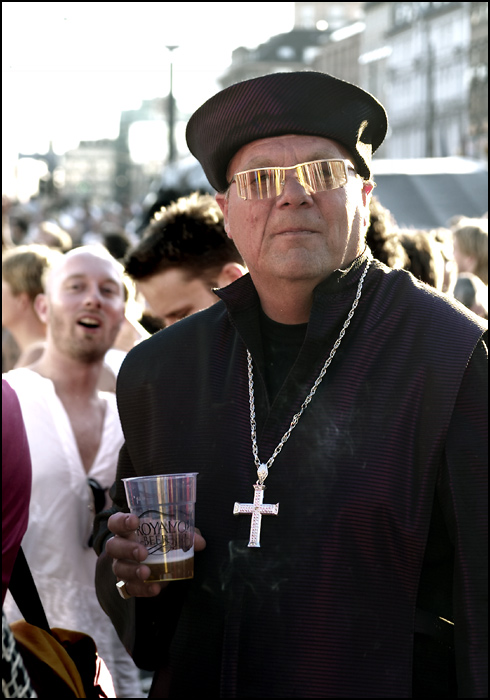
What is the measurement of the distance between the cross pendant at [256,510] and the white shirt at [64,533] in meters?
1.76

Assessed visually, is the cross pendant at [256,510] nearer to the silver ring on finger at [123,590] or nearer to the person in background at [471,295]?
the silver ring on finger at [123,590]

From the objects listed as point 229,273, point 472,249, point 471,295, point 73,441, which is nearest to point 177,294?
point 229,273

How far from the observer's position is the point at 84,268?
4.58 meters

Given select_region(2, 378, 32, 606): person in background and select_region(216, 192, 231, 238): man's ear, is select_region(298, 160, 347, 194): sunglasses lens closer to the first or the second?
select_region(216, 192, 231, 238): man's ear

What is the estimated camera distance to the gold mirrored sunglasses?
8.79 feet

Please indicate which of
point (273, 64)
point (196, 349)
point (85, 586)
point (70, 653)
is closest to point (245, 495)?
point (196, 349)

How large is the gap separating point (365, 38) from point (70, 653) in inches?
3142

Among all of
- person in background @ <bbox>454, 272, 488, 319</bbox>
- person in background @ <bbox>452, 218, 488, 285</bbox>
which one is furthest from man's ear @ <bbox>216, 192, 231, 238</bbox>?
person in background @ <bbox>452, 218, 488, 285</bbox>

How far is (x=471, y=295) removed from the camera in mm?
5480

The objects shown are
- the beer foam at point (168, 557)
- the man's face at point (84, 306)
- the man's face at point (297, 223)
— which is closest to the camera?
the beer foam at point (168, 557)

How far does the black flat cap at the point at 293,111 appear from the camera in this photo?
2684 millimetres

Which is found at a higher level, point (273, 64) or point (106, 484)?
point (273, 64)

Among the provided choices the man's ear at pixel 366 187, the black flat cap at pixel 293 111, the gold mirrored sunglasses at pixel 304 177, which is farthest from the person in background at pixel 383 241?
the gold mirrored sunglasses at pixel 304 177

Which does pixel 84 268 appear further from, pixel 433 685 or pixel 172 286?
pixel 433 685
